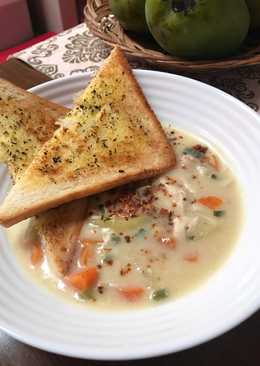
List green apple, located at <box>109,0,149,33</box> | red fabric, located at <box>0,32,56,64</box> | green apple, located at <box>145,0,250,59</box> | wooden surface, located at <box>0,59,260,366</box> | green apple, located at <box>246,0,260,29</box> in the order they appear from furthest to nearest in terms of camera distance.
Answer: red fabric, located at <box>0,32,56,64</box> → green apple, located at <box>109,0,149,33</box> → green apple, located at <box>246,0,260,29</box> → green apple, located at <box>145,0,250,59</box> → wooden surface, located at <box>0,59,260,366</box>

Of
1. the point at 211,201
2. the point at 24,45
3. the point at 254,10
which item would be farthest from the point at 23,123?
the point at 24,45

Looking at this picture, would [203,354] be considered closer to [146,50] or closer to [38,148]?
[38,148]

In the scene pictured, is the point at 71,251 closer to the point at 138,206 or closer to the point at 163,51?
the point at 138,206

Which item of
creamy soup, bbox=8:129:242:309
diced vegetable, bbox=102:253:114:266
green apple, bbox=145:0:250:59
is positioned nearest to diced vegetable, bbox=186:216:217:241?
creamy soup, bbox=8:129:242:309

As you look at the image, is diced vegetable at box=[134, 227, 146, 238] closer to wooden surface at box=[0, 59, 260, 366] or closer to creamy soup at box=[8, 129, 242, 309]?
creamy soup at box=[8, 129, 242, 309]

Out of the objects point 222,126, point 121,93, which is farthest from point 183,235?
point 121,93
